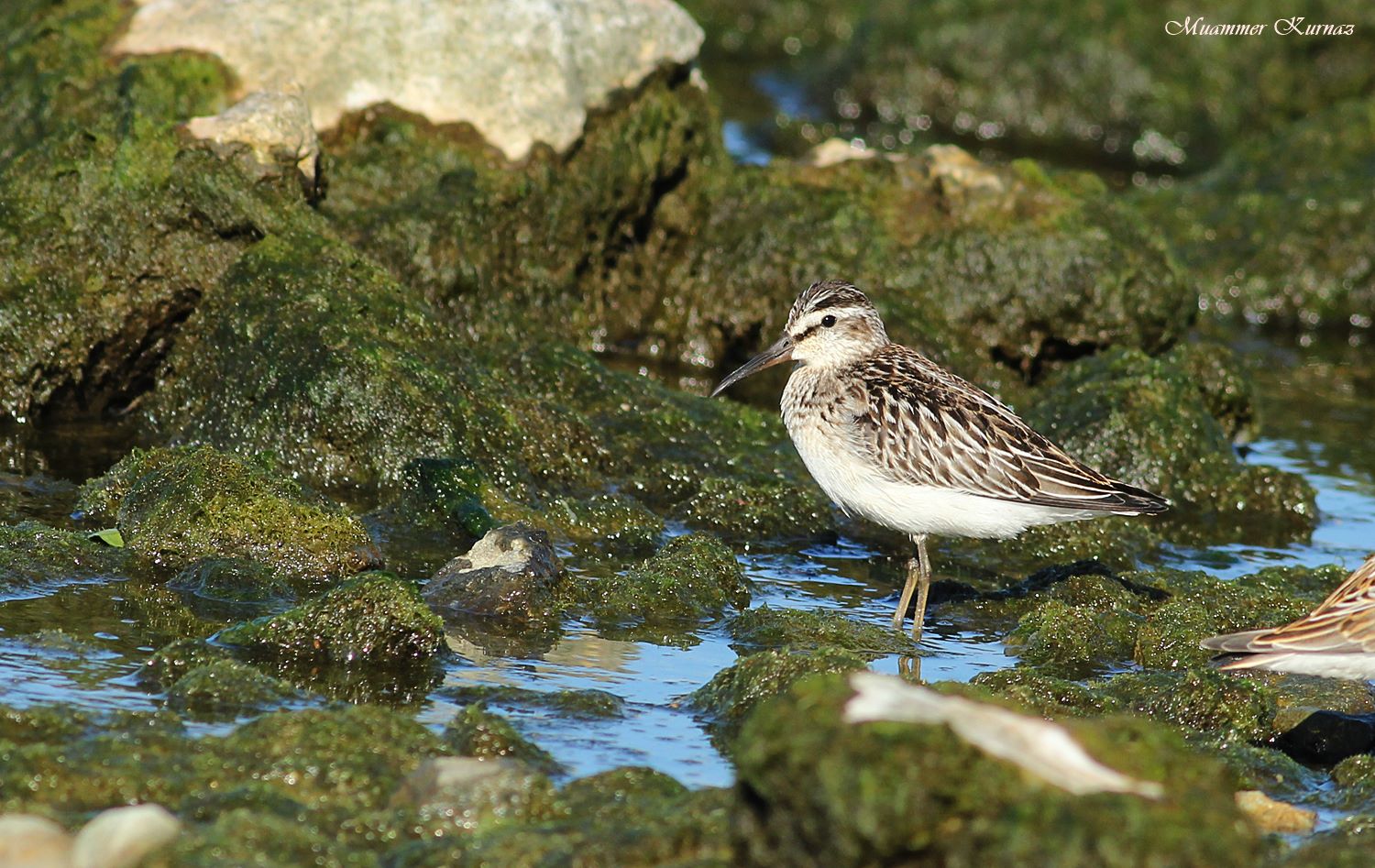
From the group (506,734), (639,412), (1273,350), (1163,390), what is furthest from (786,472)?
(1273,350)

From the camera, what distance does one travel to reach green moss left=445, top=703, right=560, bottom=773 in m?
6.22

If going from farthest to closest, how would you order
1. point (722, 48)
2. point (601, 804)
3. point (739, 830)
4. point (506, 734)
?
1. point (722, 48)
2. point (506, 734)
3. point (601, 804)
4. point (739, 830)

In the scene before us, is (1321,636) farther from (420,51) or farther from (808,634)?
(420,51)

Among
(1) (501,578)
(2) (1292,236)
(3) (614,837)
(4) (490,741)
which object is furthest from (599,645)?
(2) (1292,236)

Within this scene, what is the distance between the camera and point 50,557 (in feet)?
26.3

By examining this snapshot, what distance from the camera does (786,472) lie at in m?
10.8

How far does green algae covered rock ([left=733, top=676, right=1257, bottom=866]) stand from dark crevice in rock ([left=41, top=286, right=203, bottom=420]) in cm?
706

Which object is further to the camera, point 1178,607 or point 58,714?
point 1178,607

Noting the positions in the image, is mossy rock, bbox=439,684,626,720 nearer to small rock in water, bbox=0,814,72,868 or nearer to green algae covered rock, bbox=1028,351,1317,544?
small rock in water, bbox=0,814,72,868

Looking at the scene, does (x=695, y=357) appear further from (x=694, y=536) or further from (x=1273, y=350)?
(x=1273, y=350)

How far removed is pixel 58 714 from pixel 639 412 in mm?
5417

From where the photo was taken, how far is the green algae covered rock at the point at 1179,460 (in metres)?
11.1

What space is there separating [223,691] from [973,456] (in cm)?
422
